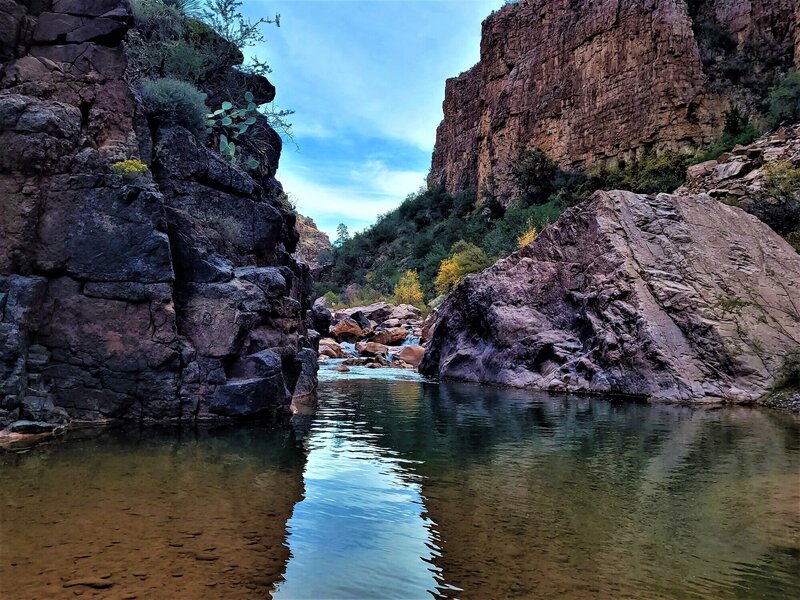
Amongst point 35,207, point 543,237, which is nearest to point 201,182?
point 35,207

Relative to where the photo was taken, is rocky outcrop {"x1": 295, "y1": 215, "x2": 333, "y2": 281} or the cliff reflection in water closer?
the cliff reflection in water

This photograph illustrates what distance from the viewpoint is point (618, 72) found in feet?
149

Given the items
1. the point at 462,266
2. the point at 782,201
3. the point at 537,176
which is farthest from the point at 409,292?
the point at 782,201

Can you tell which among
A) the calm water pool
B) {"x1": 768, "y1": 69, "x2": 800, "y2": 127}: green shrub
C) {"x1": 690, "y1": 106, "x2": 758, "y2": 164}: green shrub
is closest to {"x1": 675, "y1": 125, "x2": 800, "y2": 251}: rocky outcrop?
{"x1": 768, "y1": 69, "x2": 800, "y2": 127}: green shrub

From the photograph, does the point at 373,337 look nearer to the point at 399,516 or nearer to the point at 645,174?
the point at 645,174

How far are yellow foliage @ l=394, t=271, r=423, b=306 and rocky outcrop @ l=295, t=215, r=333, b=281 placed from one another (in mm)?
8073

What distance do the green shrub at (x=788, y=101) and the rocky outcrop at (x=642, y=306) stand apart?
16.3 metres

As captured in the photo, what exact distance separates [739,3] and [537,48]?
17406mm

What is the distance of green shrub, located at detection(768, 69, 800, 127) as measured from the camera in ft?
97.1

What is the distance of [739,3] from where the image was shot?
138 ft

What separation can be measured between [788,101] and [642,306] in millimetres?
Result: 22636

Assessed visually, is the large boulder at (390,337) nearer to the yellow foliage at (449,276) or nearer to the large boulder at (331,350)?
the large boulder at (331,350)

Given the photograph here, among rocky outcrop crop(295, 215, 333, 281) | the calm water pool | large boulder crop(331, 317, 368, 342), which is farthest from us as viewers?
rocky outcrop crop(295, 215, 333, 281)

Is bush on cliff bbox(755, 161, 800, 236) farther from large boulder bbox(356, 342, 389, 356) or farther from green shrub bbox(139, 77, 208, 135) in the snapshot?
green shrub bbox(139, 77, 208, 135)
